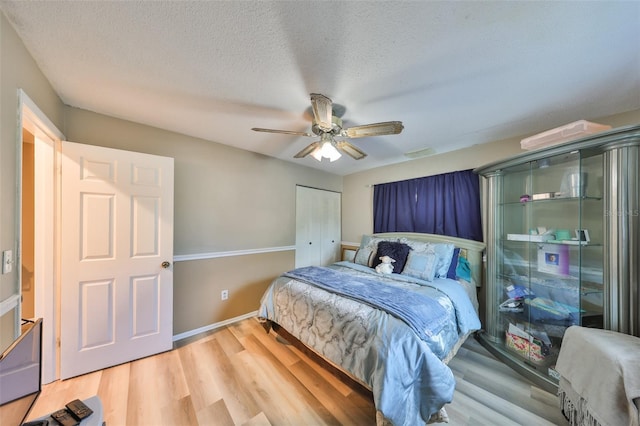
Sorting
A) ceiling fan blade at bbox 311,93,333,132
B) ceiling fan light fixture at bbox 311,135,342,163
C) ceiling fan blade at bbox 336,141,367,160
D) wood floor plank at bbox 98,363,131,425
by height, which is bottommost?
wood floor plank at bbox 98,363,131,425

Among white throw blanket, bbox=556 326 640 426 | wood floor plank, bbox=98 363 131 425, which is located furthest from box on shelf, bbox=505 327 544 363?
wood floor plank, bbox=98 363 131 425

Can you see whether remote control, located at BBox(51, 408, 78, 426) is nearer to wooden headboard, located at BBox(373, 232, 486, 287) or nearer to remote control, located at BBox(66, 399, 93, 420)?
remote control, located at BBox(66, 399, 93, 420)

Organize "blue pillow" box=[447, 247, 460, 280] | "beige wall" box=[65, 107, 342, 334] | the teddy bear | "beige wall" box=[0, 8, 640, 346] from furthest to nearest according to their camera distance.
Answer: the teddy bear, "blue pillow" box=[447, 247, 460, 280], "beige wall" box=[65, 107, 342, 334], "beige wall" box=[0, 8, 640, 346]

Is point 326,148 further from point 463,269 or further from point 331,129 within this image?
point 463,269

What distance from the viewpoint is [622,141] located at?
1461 millimetres

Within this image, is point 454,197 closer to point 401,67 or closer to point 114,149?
point 401,67

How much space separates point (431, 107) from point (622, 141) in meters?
1.22

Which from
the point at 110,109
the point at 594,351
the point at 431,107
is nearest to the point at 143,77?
the point at 110,109

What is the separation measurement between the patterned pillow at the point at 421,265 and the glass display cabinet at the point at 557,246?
1.90 feet

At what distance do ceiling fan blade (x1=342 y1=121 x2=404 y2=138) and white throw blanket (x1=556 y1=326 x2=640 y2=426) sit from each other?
5.97 feet

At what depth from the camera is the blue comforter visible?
136cm

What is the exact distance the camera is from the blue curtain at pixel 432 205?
279 cm

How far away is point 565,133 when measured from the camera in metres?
1.73

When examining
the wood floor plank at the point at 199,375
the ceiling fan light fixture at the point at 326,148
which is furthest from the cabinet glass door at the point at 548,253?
the wood floor plank at the point at 199,375
